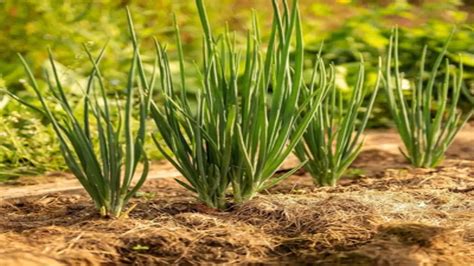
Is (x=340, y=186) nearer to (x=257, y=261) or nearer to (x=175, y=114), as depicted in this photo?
(x=175, y=114)

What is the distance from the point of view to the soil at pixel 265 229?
296 centimetres

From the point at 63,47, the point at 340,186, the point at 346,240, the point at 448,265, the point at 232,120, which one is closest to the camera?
the point at 448,265

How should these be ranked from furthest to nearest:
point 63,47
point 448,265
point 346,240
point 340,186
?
1. point 63,47
2. point 340,186
3. point 346,240
4. point 448,265

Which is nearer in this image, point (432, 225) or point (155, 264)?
point (155, 264)

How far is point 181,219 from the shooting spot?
3.32m

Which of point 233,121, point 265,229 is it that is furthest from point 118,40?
point 265,229

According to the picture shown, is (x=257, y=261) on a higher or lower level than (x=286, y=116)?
lower

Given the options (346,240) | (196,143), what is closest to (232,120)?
(196,143)

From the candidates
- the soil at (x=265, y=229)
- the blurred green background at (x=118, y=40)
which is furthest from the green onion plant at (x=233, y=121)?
the blurred green background at (x=118, y=40)

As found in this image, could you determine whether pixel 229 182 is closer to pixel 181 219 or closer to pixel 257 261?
pixel 181 219

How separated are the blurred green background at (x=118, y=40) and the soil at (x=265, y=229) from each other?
169cm

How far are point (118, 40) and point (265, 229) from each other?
4.15 m

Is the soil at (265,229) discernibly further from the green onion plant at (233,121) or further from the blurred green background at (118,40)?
the blurred green background at (118,40)

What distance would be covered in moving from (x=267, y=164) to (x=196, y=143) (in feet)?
0.99
